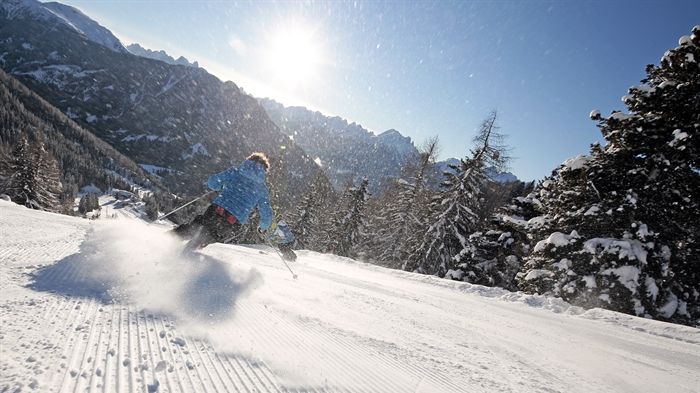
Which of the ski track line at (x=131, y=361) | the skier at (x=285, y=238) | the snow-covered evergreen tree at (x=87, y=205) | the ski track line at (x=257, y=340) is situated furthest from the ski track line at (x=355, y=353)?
the snow-covered evergreen tree at (x=87, y=205)

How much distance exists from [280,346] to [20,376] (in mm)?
1409

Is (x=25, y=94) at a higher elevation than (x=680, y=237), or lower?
higher

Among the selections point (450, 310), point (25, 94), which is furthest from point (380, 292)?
point (25, 94)

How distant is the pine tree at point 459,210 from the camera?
71.5 feet

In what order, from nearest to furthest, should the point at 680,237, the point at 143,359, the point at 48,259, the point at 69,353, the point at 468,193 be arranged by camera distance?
the point at 69,353 → the point at 143,359 → the point at 48,259 → the point at 680,237 → the point at 468,193

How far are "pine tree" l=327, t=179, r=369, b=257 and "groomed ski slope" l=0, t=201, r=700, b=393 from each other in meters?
26.6

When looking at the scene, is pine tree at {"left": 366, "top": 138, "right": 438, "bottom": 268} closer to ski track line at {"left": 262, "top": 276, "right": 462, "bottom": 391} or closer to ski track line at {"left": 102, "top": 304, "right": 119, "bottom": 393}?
ski track line at {"left": 262, "top": 276, "right": 462, "bottom": 391}

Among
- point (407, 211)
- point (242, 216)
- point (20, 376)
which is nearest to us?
point (20, 376)

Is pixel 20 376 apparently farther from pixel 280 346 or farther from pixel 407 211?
pixel 407 211

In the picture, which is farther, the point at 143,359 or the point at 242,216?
the point at 242,216

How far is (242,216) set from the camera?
6070mm

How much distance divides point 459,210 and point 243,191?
18001mm

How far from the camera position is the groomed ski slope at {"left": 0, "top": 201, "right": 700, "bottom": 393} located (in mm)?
1894

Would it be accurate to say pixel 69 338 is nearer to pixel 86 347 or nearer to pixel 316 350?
pixel 86 347
